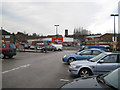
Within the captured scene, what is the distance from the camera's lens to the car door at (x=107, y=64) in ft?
19.0

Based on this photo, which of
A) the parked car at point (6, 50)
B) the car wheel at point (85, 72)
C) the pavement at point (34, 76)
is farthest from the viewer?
the parked car at point (6, 50)

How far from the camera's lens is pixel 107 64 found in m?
5.84

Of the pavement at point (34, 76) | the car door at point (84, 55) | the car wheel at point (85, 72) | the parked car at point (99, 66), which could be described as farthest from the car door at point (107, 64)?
the car door at point (84, 55)

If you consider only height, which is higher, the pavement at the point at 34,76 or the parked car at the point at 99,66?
the parked car at the point at 99,66

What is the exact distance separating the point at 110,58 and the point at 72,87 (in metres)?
3.79

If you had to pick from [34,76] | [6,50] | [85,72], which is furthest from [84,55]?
[6,50]

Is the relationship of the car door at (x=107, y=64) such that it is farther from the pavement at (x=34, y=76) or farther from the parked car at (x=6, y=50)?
the parked car at (x=6, y=50)

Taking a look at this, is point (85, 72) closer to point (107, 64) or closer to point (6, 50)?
point (107, 64)

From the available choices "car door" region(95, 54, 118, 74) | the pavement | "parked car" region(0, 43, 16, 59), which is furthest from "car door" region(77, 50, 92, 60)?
"parked car" region(0, 43, 16, 59)

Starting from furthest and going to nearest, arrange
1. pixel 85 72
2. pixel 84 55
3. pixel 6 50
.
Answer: pixel 6 50
pixel 84 55
pixel 85 72

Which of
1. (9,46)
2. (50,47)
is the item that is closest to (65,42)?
(50,47)

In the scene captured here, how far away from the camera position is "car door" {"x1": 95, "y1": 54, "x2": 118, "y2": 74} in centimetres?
580

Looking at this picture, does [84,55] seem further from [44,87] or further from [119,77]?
[119,77]

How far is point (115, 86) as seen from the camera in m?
2.70
